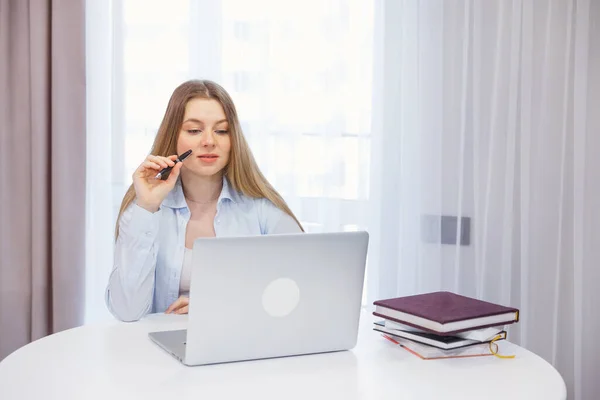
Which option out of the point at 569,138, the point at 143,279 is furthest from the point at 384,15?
the point at 143,279

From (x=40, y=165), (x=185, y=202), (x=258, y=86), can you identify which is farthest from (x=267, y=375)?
(x=40, y=165)

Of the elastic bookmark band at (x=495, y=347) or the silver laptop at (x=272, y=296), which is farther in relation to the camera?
the elastic bookmark band at (x=495, y=347)

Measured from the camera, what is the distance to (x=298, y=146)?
8.91ft

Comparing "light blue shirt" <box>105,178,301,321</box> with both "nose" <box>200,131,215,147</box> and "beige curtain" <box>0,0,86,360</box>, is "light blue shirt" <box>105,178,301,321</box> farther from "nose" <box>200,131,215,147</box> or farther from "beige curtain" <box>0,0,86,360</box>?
"beige curtain" <box>0,0,86,360</box>

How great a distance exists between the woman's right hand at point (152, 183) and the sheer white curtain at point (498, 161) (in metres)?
0.99

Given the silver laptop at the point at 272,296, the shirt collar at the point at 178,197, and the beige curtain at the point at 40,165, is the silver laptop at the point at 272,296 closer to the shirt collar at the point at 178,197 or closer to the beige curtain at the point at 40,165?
the shirt collar at the point at 178,197

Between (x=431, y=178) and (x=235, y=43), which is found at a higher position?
(x=235, y=43)

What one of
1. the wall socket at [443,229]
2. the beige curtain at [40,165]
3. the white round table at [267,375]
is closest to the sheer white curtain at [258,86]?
the beige curtain at [40,165]

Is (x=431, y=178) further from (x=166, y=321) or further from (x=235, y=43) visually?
(x=166, y=321)

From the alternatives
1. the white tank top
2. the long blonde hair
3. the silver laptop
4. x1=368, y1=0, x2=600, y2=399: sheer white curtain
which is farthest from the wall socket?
the silver laptop

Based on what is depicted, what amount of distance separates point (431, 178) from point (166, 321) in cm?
128

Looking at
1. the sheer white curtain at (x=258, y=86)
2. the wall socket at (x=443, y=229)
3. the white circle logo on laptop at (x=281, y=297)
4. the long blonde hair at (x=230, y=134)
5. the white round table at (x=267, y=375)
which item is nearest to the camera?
the white round table at (x=267, y=375)

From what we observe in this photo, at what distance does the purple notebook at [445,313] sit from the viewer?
54.4 inches

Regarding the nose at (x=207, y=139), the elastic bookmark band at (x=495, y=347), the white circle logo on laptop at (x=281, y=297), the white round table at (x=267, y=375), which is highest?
the nose at (x=207, y=139)
